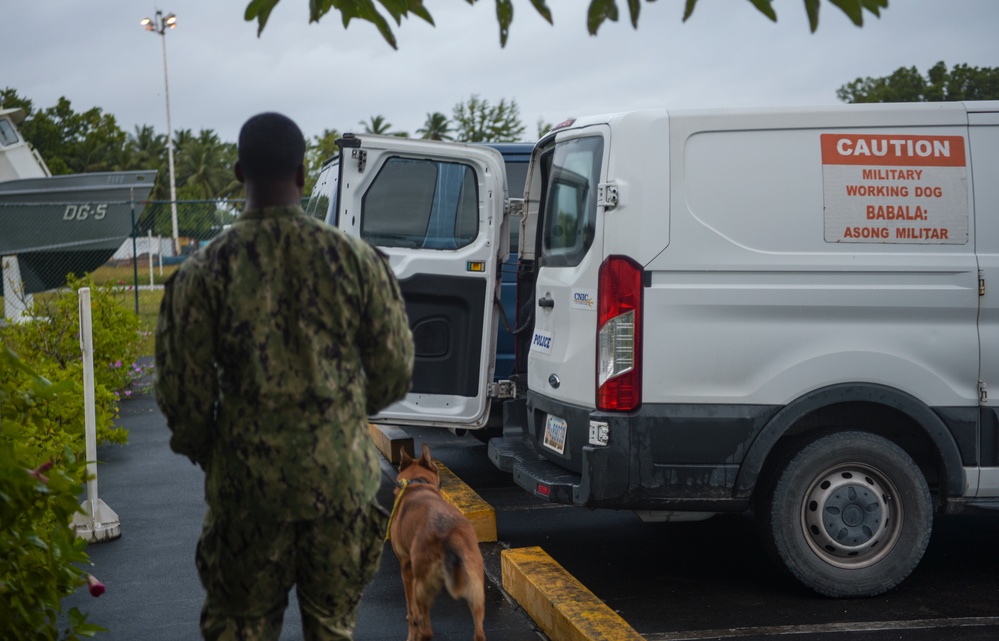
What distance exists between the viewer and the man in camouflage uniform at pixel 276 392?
2564 mm

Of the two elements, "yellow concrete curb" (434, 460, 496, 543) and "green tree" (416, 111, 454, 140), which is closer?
"yellow concrete curb" (434, 460, 496, 543)

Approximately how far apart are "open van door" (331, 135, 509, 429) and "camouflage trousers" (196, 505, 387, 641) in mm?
3745

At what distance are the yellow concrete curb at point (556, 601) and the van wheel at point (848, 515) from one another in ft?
3.35

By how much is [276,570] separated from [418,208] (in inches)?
167

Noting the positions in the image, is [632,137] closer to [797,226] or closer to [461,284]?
[797,226]

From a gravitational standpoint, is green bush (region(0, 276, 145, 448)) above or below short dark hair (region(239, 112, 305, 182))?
below

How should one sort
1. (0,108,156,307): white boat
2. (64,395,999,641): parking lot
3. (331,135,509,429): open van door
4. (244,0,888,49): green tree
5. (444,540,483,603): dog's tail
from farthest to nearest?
(0,108,156,307): white boat
(331,135,509,429): open van door
(64,395,999,641): parking lot
(444,540,483,603): dog's tail
(244,0,888,49): green tree

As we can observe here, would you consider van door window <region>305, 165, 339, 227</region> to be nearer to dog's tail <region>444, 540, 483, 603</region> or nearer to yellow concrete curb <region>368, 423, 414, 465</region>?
yellow concrete curb <region>368, 423, 414, 465</region>

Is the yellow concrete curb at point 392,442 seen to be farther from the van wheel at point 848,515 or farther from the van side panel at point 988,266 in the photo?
the van side panel at point 988,266

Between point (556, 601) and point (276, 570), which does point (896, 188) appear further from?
point (276, 570)

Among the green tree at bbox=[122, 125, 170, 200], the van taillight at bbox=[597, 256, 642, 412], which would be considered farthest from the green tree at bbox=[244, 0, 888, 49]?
the green tree at bbox=[122, 125, 170, 200]

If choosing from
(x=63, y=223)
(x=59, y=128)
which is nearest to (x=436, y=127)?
(x=59, y=128)

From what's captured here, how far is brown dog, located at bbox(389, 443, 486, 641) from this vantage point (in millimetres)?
4137

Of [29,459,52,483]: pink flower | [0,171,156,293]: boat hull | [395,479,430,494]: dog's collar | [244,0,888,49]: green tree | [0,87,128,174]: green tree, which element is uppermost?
[0,87,128,174]: green tree
